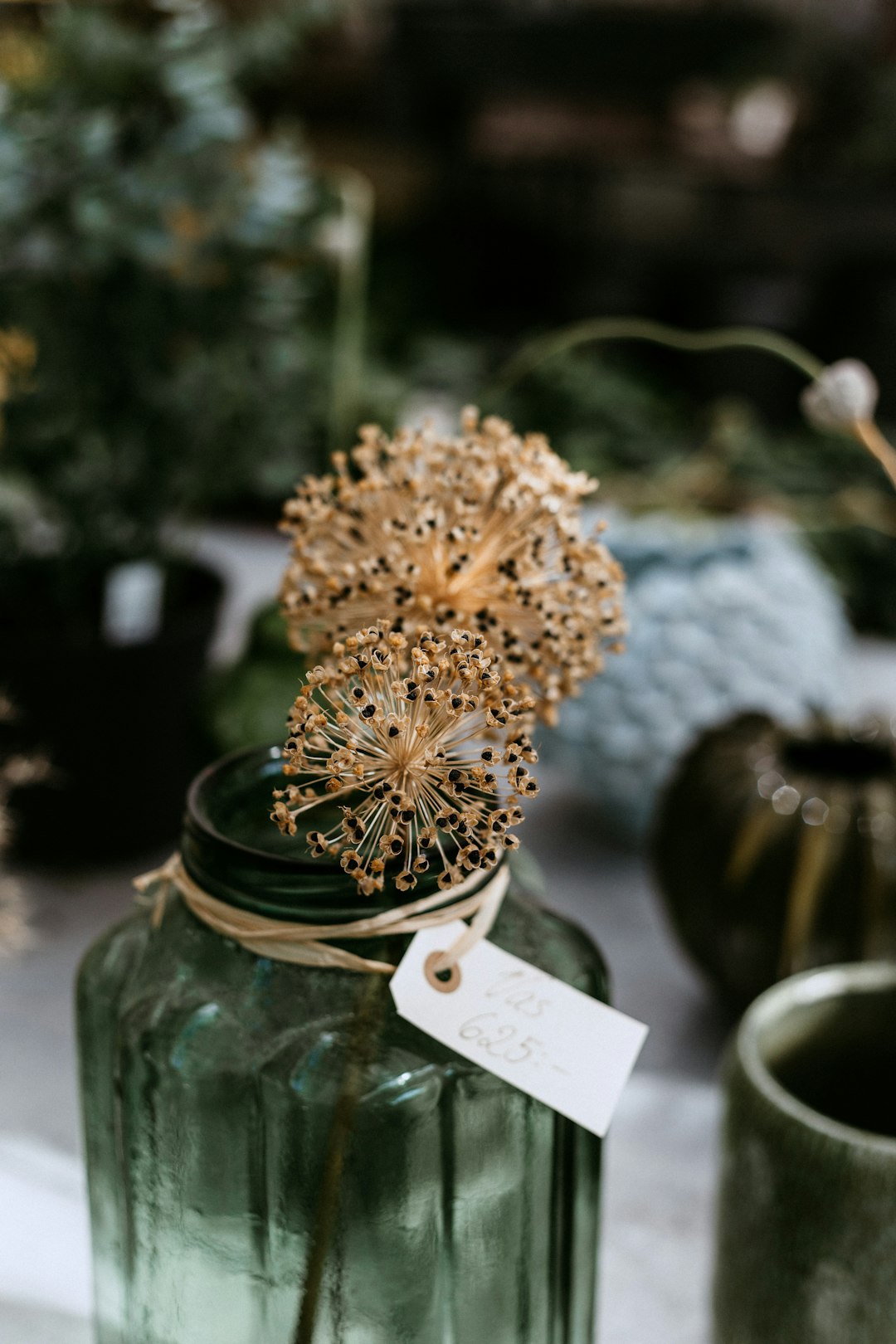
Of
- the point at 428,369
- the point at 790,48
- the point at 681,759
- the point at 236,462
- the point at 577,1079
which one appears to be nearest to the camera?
the point at 577,1079

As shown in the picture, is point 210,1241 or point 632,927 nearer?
point 210,1241

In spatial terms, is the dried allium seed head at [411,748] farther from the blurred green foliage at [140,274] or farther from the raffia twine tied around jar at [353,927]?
the blurred green foliage at [140,274]

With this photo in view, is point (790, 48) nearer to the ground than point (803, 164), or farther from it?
farther from it

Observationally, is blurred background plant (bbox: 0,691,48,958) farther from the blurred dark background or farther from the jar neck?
the jar neck

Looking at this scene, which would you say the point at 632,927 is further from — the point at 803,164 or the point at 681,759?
the point at 803,164

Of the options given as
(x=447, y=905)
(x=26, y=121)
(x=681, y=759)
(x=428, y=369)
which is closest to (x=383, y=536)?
(x=447, y=905)

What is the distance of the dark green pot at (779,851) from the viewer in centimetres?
52

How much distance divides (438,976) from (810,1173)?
13cm

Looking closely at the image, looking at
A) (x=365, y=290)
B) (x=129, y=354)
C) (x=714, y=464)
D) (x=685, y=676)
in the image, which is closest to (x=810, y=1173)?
(x=685, y=676)

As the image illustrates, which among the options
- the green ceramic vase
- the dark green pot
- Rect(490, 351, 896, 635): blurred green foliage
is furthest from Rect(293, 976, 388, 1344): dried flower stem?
Rect(490, 351, 896, 635): blurred green foliage

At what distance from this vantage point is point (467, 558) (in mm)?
286

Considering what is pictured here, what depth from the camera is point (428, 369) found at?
4.04 ft

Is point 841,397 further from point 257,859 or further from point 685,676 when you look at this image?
point 685,676

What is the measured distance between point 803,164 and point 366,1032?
1.50 meters
